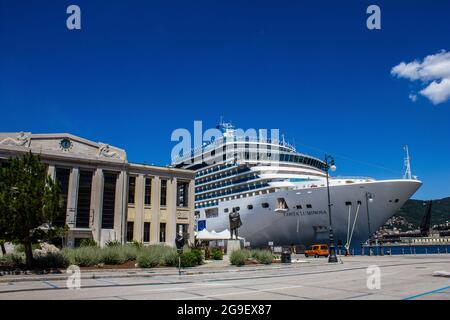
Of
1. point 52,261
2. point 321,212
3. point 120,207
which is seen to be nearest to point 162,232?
point 120,207

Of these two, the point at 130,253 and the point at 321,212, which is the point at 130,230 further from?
the point at 321,212

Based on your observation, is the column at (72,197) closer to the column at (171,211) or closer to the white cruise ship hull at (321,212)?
the column at (171,211)

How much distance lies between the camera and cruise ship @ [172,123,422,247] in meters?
41.1

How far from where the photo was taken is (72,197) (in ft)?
96.3

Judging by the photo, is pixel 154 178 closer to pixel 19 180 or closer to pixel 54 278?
pixel 19 180

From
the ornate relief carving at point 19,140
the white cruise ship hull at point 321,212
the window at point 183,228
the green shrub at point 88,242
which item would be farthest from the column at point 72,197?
the white cruise ship hull at point 321,212

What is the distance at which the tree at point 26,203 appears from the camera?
1620 centimetres

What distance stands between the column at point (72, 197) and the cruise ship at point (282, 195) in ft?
32.4

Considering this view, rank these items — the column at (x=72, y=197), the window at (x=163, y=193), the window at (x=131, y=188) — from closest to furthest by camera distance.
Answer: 1. the column at (x=72, y=197)
2. the window at (x=131, y=188)
3. the window at (x=163, y=193)

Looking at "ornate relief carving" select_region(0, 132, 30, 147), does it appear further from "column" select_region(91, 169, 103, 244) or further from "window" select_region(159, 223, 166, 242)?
"window" select_region(159, 223, 166, 242)

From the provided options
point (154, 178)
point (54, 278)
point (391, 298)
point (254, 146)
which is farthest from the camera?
point (254, 146)
